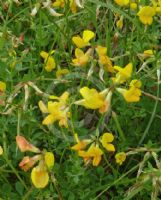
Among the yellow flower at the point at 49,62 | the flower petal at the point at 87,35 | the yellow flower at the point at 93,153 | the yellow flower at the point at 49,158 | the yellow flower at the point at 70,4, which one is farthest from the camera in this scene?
the yellow flower at the point at 70,4

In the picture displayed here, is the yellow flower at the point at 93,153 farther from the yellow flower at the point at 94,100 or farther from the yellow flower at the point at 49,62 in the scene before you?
the yellow flower at the point at 49,62

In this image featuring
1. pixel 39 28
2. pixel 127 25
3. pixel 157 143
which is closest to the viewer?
pixel 157 143

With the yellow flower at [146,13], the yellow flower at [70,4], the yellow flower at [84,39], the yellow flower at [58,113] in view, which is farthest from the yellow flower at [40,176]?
the yellow flower at [70,4]

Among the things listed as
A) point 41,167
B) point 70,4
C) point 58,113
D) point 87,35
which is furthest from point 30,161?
point 70,4

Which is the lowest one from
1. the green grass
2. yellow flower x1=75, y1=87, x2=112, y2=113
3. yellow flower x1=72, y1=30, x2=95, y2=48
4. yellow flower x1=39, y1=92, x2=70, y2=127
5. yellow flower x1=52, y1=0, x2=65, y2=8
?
the green grass

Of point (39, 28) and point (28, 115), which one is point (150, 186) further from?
point (39, 28)

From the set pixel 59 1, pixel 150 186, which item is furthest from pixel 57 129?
pixel 59 1

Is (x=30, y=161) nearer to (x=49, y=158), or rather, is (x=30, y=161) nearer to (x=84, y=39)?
(x=49, y=158)

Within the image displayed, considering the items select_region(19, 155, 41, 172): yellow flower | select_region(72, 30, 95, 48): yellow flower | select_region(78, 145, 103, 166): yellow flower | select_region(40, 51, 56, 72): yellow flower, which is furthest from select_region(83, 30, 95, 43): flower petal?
select_region(19, 155, 41, 172): yellow flower

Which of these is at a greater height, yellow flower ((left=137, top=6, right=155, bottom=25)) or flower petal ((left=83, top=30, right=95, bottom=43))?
yellow flower ((left=137, top=6, right=155, bottom=25))

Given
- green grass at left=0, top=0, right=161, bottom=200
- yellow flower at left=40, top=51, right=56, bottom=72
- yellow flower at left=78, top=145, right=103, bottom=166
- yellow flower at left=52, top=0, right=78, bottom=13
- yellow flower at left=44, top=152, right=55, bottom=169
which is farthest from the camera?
yellow flower at left=52, top=0, right=78, bottom=13

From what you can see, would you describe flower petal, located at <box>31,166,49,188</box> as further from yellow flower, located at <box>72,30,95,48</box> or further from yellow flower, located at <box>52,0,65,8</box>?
yellow flower, located at <box>52,0,65,8</box>
